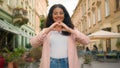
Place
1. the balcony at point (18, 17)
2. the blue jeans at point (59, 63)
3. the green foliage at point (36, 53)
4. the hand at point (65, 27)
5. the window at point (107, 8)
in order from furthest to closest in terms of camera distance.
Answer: the window at point (107, 8)
the balcony at point (18, 17)
the green foliage at point (36, 53)
the hand at point (65, 27)
the blue jeans at point (59, 63)

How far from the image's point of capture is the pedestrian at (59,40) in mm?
3285

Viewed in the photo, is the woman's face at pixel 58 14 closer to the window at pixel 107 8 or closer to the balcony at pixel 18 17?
the balcony at pixel 18 17

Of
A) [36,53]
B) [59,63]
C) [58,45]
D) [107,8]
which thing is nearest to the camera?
[59,63]

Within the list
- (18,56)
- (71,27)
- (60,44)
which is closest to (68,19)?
(71,27)

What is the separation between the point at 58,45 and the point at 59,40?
0.19 ft

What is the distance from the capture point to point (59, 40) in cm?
338

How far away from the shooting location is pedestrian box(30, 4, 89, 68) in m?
3.29

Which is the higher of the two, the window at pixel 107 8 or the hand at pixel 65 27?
the window at pixel 107 8

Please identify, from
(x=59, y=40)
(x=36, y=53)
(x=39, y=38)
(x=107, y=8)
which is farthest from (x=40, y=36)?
(x=107, y=8)

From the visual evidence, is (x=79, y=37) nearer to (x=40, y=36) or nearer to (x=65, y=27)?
(x=65, y=27)

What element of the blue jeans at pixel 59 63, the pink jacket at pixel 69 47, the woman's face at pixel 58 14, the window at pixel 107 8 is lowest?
the blue jeans at pixel 59 63

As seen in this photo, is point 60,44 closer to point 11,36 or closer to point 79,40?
point 79,40

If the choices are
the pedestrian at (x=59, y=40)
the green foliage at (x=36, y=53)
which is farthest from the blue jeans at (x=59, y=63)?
the green foliage at (x=36, y=53)

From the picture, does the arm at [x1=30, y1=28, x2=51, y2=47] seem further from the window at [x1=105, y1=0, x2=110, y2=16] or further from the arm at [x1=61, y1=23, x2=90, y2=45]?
the window at [x1=105, y1=0, x2=110, y2=16]
